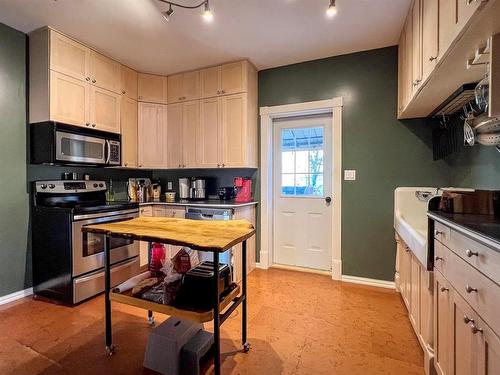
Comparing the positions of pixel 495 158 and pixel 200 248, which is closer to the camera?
pixel 200 248

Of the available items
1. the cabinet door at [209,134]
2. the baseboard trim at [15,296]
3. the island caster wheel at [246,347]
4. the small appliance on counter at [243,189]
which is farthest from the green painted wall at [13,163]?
the island caster wheel at [246,347]

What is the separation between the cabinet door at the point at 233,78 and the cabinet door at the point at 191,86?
38cm

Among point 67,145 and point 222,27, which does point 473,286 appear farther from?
point 67,145

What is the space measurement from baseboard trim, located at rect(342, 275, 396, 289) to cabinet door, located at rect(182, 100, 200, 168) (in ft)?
7.71

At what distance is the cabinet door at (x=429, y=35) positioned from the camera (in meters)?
1.51

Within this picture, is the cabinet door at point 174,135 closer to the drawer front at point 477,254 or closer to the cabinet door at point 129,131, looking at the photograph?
the cabinet door at point 129,131

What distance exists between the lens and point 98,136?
2.95m

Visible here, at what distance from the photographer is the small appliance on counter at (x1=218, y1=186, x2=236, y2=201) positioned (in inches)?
137

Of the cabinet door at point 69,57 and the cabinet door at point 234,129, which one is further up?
the cabinet door at point 69,57

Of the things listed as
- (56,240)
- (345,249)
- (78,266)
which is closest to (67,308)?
(78,266)

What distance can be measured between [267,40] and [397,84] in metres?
1.46

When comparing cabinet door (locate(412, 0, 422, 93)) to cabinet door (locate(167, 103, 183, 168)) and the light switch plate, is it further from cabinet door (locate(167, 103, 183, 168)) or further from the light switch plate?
cabinet door (locate(167, 103, 183, 168))

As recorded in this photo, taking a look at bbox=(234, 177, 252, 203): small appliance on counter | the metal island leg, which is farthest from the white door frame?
the metal island leg

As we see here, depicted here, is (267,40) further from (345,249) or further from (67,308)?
(67,308)
